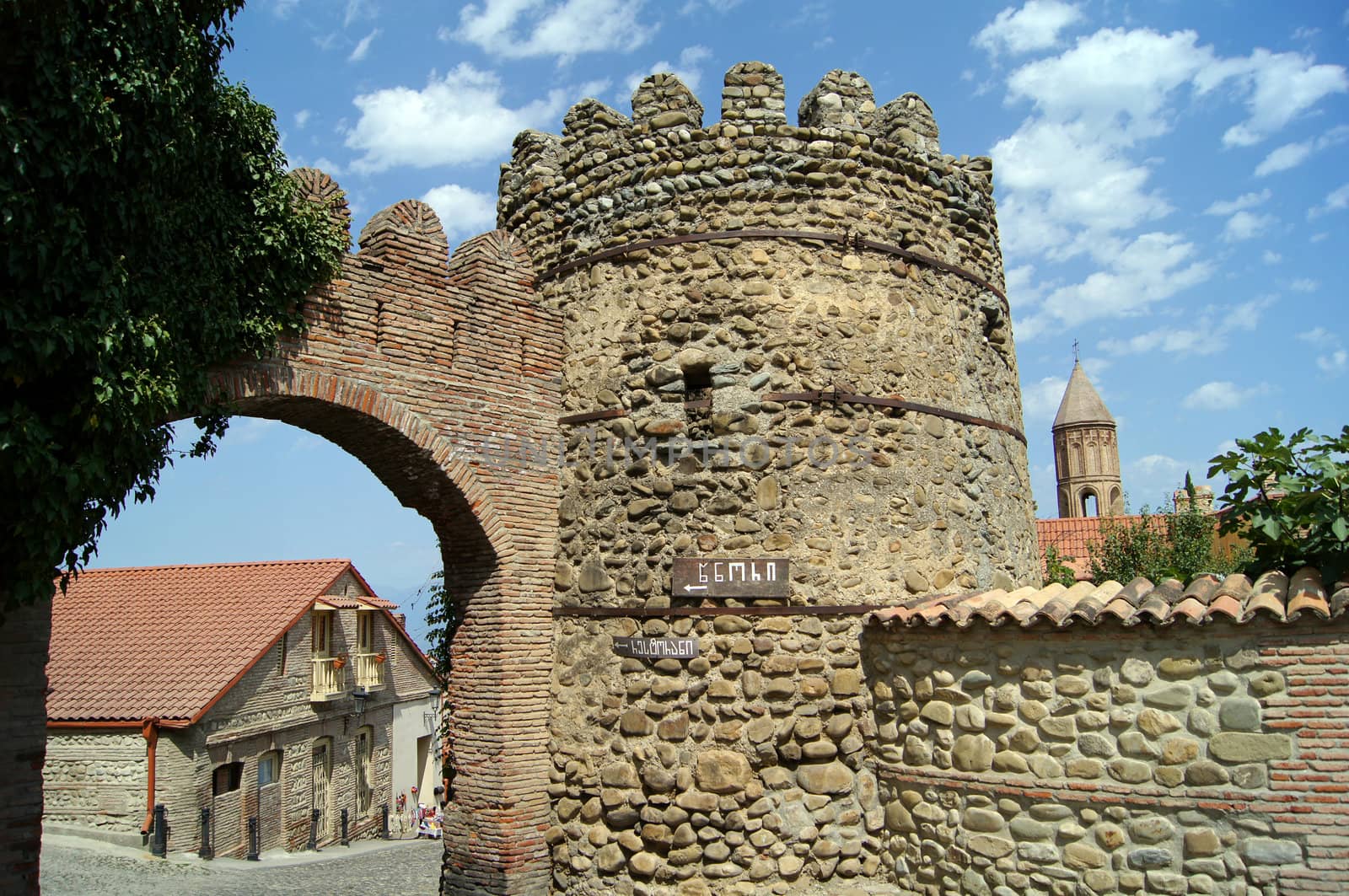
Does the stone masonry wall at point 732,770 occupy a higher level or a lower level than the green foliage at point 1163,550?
lower

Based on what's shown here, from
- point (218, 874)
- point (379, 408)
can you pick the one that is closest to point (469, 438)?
point (379, 408)

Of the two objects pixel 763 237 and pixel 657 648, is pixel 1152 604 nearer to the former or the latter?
pixel 657 648

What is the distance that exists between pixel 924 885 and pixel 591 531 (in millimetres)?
3606

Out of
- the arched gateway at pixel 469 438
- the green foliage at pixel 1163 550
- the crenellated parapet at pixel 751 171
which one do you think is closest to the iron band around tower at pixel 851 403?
the arched gateway at pixel 469 438

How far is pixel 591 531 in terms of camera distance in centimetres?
805

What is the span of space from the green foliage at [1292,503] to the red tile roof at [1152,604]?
0.21 metres

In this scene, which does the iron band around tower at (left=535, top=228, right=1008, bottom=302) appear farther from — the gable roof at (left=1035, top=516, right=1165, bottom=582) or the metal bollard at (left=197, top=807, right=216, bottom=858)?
the gable roof at (left=1035, top=516, right=1165, bottom=582)


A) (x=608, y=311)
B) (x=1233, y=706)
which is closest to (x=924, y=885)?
(x=1233, y=706)

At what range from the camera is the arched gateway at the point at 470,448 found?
7.29 metres

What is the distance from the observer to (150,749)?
15930 millimetres

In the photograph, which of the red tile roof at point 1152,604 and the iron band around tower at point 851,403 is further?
the iron band around tower at point 851,403

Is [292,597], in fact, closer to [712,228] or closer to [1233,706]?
[712,228]

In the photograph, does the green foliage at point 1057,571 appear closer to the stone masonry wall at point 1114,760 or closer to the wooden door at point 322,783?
the stone masonry wall at point 1114,760

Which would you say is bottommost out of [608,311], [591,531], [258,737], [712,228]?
[258,737]
